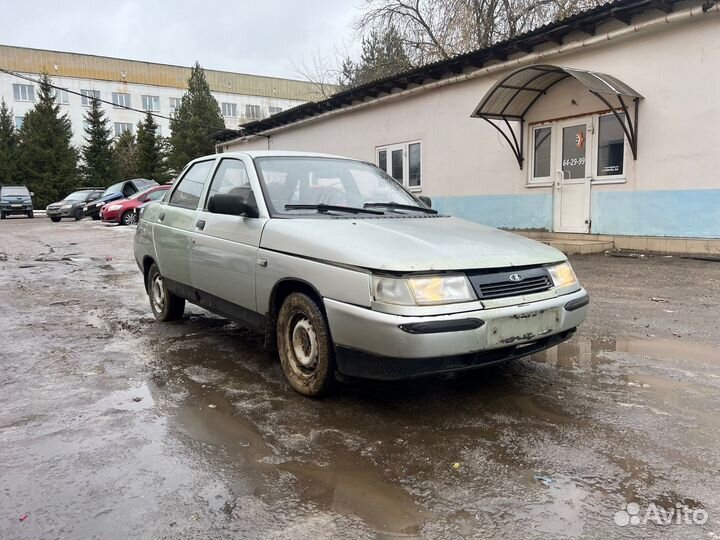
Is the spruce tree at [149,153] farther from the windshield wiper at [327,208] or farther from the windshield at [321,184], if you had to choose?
the windshield wiper at [327,208]

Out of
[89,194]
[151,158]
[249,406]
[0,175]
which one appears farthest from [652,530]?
[0,175]

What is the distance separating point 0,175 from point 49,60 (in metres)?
16.9

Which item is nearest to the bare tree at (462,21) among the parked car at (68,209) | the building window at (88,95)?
the parked car at (68,209)

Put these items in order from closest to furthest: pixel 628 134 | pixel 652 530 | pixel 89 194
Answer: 1. pixel 652 530
2. pixel 628 134
3. pixel 89 194

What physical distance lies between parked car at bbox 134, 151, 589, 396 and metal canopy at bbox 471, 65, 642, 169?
602cm

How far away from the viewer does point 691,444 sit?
112 inches

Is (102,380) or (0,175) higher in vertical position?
(0,175)

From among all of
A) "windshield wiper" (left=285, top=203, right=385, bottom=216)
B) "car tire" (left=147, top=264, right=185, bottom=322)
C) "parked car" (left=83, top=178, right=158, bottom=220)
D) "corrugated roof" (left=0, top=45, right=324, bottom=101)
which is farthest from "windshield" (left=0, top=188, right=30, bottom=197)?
"windshield wiper" (left=285, top=203, right=385, bottom=216)

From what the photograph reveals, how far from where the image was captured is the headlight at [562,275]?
3.54 meters

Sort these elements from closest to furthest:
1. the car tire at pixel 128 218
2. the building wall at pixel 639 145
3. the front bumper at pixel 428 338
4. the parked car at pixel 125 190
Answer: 1. the front bumper at pixel 428 338
2. the building wall at pixel 639 145
3. the car tire at pixel 128 218
4. the parked car at pixel 125 190

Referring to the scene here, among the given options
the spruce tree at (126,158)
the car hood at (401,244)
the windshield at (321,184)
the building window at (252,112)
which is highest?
the building window at (252,112)

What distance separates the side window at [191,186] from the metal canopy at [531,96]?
6.53 metres

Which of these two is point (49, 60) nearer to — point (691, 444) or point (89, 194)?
point (89, 194)

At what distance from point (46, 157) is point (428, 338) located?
47.0 metres
